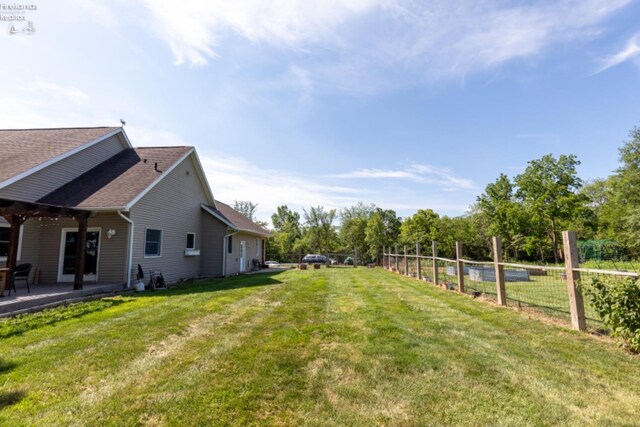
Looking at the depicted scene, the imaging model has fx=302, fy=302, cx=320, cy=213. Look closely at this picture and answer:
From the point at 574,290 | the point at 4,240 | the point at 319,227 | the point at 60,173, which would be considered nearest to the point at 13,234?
the point at 4,240

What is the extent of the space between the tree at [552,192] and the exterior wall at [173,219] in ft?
107

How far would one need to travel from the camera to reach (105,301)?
24.1 ft

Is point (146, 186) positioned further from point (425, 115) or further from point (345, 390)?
point (425, 115)

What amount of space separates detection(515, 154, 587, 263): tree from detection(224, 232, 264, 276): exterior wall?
28.2 metres

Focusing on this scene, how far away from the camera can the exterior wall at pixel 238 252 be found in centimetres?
1518

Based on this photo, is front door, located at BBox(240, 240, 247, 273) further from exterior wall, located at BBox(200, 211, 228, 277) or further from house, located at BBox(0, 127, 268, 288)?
house, located at BBox(0, 127, 268, 288)

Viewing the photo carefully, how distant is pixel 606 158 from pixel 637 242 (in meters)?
10.6

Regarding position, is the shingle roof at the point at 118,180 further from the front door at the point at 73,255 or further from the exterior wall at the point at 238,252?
the exterior wall at the point at 238,252

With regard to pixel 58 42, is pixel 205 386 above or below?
below

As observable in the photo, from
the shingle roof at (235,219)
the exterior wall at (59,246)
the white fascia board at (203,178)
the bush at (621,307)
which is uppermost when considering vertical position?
the white fascia board at (203,178)

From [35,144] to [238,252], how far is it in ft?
30.7

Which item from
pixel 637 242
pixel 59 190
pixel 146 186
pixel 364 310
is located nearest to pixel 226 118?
pixel 146 186

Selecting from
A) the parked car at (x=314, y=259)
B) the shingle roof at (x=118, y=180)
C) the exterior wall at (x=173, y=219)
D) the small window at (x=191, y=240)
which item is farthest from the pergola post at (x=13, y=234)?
the parked car at (x=314, y=259)

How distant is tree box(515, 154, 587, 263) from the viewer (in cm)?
3038
